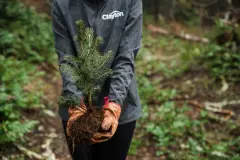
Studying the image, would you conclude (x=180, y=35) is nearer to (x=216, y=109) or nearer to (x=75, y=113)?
(x=216, y=109)

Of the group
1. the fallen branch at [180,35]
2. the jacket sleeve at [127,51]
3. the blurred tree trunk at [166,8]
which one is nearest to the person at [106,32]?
the jacket sleeve at [127,51]

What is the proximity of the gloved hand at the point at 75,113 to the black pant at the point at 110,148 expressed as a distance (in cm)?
29

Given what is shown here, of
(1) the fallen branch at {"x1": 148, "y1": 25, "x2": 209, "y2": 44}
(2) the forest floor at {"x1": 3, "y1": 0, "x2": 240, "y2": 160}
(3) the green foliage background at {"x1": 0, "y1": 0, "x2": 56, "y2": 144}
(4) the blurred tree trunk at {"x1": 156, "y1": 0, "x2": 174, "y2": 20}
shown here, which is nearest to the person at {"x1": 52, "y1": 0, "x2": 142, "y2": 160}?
(3) the green foliage background at {"x1": 0, "y1": 0, "x2": 56, "y2": 144}

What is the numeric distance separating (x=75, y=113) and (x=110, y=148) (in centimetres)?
57

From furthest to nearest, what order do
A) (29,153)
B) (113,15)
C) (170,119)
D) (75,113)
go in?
(170,119) < (29,153) < (113,15) < (75,113)

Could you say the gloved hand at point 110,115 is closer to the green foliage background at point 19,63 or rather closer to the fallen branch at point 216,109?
the green foliage background at point 19,63

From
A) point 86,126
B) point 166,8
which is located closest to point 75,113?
point 86,126

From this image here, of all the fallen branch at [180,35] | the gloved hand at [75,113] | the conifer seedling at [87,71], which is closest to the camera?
the conifer seedling at [87,71]

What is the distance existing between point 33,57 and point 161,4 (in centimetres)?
1553

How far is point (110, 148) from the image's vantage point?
268 cm

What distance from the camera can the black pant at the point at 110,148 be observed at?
8.57ft

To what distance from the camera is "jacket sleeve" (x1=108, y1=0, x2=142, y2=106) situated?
94.4 inches

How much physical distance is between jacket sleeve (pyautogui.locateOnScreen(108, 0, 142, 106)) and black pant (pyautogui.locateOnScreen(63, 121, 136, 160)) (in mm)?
424

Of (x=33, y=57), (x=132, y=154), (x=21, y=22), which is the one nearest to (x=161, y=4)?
(x=21, y=22)
